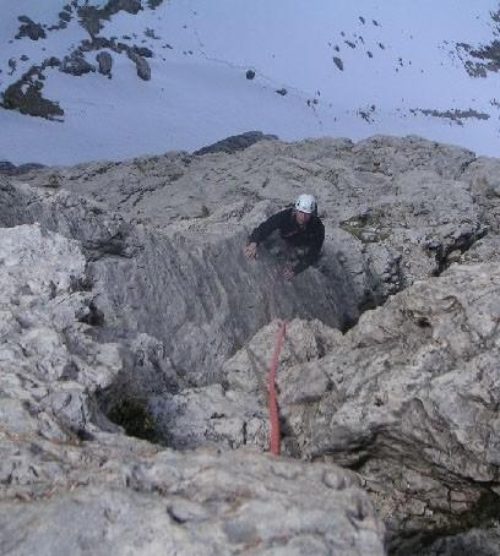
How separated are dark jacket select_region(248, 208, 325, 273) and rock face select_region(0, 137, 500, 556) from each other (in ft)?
1.73

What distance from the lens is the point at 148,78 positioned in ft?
169

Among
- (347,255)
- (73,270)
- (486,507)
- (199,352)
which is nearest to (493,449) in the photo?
(486,507)

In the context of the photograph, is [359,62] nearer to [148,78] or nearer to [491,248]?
[148,78]

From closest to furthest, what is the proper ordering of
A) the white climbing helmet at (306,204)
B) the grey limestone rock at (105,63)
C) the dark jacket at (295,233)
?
the white climbing helmet at (306,204) → the dark jacket at (295,233) → the grey limestone rock at (105,63)

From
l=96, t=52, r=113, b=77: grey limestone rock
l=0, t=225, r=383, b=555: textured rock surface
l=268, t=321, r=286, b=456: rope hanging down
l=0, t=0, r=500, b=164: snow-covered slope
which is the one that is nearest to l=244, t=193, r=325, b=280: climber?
l=268, t=321, r=286, b=456: rope hanging down

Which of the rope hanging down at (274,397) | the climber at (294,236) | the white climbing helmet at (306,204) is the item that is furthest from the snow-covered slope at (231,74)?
the rope hanging down at (274,397)

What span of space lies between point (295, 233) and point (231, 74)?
48.0m

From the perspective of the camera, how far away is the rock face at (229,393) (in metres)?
3.63

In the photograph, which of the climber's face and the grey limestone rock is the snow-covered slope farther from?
the climber's face

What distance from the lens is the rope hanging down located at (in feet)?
23.0

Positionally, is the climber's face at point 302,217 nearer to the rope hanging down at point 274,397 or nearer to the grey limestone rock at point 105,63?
the rope hanging down at point 274,397

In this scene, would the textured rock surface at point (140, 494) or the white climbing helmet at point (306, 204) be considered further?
the white climbing helmet at point (306, 204)

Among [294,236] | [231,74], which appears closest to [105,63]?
[231,74]

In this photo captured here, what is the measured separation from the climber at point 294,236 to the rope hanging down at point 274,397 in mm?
2809
